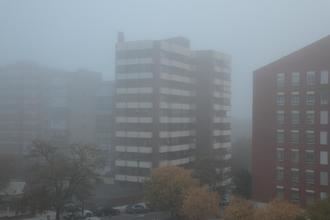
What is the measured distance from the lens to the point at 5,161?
13688 millimetres

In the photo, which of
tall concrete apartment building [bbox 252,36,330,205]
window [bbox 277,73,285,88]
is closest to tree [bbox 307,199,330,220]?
tall concrete apartment building [bbox 252,36,330,205]

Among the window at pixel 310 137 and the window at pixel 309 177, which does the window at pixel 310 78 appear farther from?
the window at pixel 309 177

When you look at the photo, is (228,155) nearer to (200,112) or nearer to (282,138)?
(200,112)

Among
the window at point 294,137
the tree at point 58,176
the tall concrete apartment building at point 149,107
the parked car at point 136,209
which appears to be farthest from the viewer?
the tall concrete apartment building at point 149,107

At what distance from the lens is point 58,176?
10.5 metres

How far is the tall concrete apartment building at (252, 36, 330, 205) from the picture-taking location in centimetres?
1191

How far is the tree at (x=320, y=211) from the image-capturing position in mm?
6582

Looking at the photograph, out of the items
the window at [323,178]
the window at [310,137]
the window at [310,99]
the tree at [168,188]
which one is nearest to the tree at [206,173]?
the tree at [168,188]

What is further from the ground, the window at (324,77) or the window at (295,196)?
the window at (324,77)

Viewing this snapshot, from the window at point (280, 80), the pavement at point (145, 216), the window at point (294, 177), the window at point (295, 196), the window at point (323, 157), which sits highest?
the window at point (280, 80)

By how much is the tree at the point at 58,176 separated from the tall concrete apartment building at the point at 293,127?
510 cm

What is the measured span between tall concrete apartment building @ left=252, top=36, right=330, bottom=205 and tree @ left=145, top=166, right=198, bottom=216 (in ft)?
10.0

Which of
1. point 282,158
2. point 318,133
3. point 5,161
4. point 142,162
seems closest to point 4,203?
point 5,161

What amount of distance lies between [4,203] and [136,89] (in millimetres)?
6789
